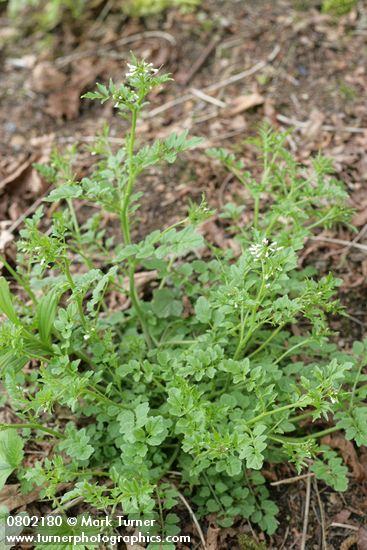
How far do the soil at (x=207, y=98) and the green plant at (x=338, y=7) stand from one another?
0.17ft

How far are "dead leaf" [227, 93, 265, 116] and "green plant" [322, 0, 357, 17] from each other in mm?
1046

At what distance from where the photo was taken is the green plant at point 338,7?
4.35 metres

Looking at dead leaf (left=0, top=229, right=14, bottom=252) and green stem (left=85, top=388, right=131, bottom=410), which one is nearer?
green stem (left=85, top=388, right=131, bottom=410)

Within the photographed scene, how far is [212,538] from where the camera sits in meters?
2.28

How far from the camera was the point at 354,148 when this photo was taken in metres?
3.65

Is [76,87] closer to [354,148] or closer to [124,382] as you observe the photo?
[354,148]

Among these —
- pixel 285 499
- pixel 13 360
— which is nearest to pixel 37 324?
pixel 13 360

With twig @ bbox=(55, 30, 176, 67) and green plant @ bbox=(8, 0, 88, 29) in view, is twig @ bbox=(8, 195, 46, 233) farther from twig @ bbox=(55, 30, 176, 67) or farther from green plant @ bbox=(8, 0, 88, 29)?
green plant @ bbox=(8, 0, 88, 29)

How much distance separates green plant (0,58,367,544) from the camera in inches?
79.7

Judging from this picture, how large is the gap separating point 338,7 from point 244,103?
3.91ft

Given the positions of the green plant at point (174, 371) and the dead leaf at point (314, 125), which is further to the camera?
the dead leaf at point (314, 125)

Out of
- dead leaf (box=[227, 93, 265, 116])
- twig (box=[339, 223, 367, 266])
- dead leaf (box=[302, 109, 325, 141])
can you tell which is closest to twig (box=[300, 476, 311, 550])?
twig (box=[339, 223, 367, 266])

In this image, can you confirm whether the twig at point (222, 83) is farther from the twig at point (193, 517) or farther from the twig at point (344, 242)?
the twig at point (193, 517)

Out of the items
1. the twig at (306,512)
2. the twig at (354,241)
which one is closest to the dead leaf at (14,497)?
the twig at (306,512)
